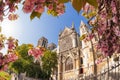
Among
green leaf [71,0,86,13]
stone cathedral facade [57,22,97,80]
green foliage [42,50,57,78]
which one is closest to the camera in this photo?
green leaf [71,0,86,13]

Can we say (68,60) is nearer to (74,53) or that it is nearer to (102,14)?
(74,53)

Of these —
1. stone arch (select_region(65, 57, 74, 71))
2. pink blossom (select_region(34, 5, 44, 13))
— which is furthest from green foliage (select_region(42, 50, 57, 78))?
pink blossom (select_region(34, 5, 44, 13))

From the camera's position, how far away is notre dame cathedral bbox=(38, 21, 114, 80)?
128 ft

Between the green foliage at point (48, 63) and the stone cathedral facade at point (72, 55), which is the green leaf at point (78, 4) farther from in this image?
the green foliage at point (48, 63)

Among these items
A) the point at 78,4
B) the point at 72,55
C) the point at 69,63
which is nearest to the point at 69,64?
the point at 69,63

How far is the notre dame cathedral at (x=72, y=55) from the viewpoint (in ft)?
128

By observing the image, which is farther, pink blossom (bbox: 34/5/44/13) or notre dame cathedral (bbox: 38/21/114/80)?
notre dame cathedral (bbox: 38/21/114/80)

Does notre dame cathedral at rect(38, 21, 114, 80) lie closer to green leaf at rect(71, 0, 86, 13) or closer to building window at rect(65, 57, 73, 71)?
building window at rect(65, 57, 73, 71)

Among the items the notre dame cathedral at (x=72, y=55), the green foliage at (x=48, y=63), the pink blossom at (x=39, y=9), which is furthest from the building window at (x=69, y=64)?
the pink blossom at (x=39, y=9)

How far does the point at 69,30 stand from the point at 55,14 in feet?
143

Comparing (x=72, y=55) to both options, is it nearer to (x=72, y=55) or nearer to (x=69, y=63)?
(x=72, y=55)

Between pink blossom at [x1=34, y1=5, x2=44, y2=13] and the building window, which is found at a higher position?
the building window

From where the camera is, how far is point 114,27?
6.57 meters

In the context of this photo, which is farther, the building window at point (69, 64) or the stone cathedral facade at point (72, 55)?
the building window at point (69, 64)
